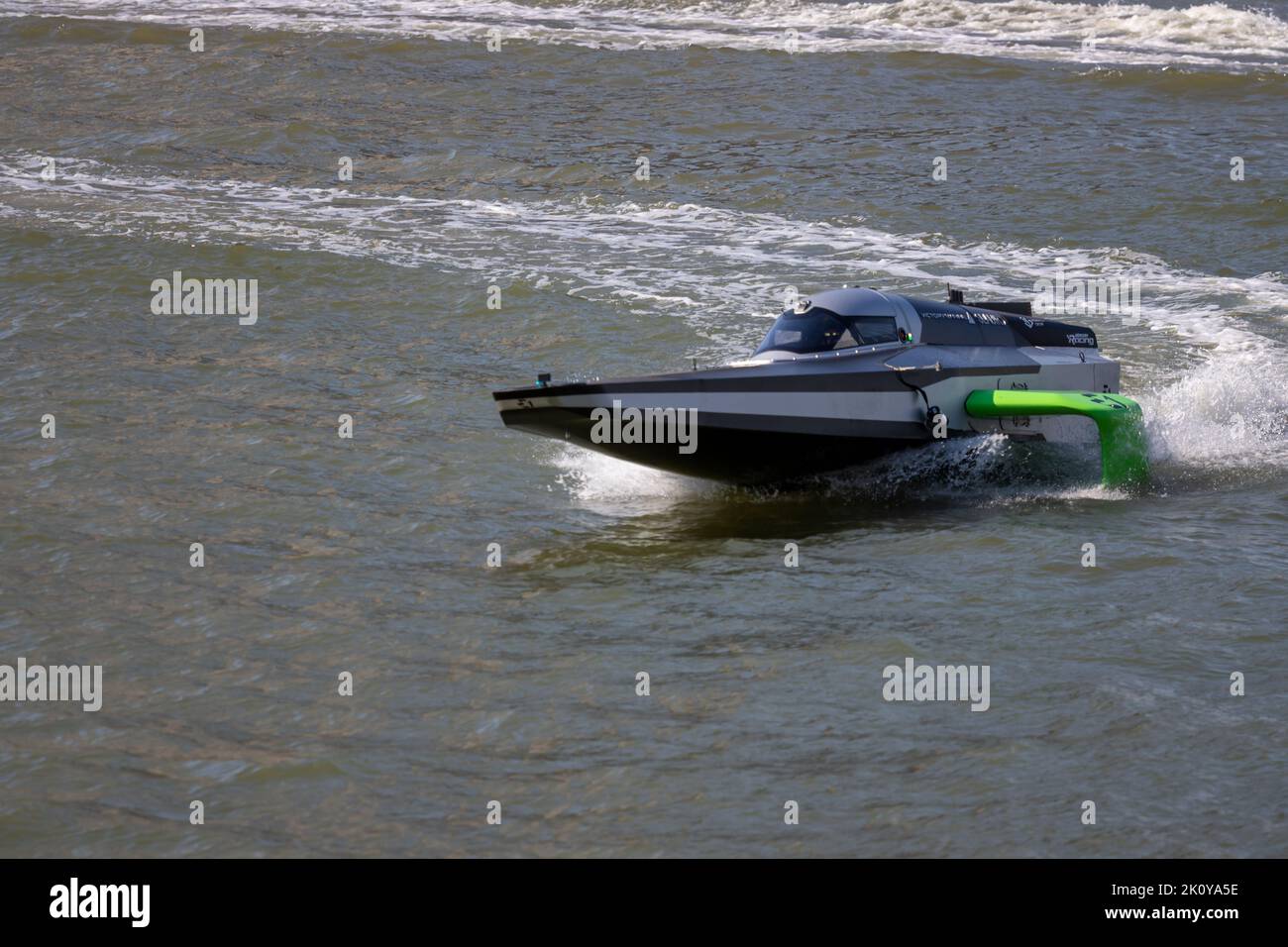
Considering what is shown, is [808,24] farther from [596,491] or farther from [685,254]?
[596,491]

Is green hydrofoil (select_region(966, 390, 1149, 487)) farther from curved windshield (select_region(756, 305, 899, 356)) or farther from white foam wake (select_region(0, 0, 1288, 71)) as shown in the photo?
white foam wake (select_region(0, 0, 1288, 71))

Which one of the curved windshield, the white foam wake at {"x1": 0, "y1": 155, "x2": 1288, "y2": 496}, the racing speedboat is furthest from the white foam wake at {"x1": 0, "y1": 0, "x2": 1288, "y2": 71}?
the curved windshield

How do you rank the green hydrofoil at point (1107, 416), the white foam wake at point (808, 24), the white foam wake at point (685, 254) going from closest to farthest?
the green hydrofoil at point (1107, 416) < the white foam wake at point (685, 254) < the white foam wake at point (808, 24)

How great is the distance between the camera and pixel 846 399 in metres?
11.7

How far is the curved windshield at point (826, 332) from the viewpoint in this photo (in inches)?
469

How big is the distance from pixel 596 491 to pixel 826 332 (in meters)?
2.34

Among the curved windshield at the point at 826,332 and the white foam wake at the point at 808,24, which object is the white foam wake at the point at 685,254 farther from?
the white foam wake at the point at 808,24

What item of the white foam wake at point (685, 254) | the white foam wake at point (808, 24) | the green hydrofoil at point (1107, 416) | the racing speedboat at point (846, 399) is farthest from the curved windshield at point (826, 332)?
the white foam wake at point (808, 24)

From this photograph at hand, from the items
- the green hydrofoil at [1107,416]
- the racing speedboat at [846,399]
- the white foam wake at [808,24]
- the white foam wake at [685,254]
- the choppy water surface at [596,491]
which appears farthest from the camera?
the white foam wake at [808,24]

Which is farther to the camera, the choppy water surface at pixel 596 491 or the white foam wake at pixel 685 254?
the white foam wake at pixel 685 254

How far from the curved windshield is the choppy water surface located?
3.54 ft

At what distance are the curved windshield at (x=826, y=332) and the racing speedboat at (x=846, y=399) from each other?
0.04 ft
